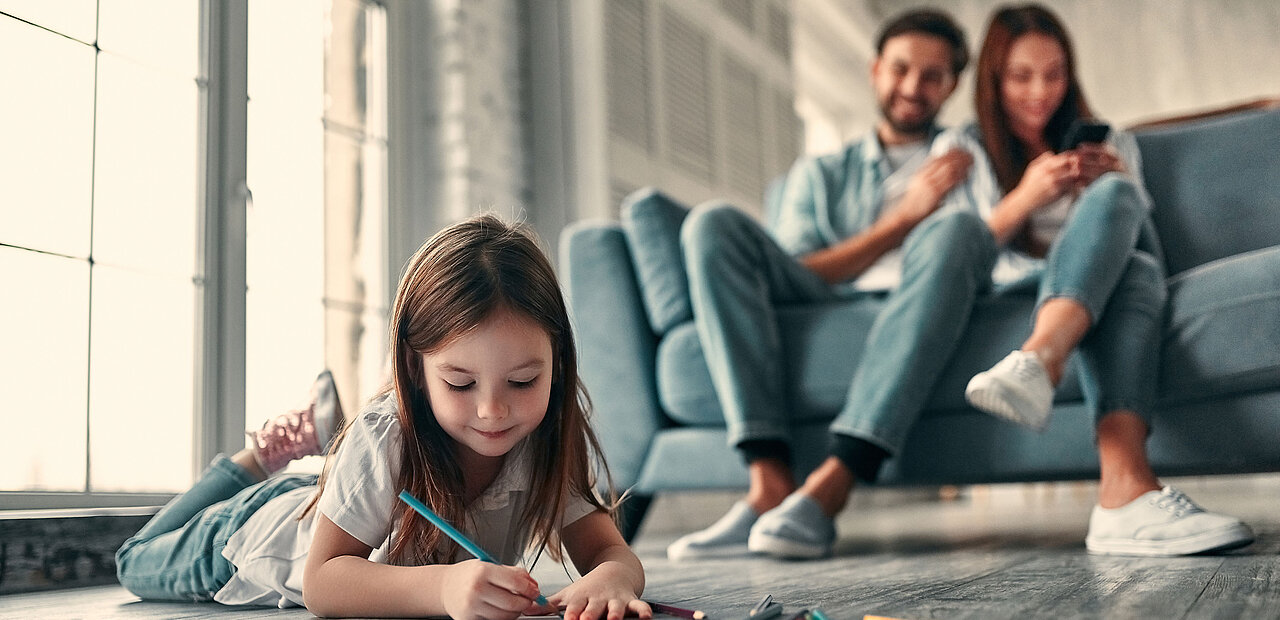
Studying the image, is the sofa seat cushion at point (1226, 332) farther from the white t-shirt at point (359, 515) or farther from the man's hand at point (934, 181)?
the white t-shirt at point (359, 515)

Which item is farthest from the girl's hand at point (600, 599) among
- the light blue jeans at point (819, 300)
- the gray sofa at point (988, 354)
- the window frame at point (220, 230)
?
the window frame at point (220, 230)

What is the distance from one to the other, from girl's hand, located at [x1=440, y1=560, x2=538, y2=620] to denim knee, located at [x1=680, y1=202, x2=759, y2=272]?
3.40 feet

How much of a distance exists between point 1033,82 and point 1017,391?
3.07 feet

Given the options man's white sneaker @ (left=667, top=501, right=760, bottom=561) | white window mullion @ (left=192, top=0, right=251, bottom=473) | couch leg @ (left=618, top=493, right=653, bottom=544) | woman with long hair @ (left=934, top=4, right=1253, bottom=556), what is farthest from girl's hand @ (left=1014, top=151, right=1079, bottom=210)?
white window mullion @ (left=192, top=0, right=251, bottom=473)

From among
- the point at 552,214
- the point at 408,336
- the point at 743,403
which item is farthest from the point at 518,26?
the point at 408,336

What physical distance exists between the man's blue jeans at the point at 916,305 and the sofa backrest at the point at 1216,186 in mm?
312

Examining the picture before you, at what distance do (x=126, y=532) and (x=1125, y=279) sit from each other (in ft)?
5.28

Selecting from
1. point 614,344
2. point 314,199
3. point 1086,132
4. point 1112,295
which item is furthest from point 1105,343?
point 314,199

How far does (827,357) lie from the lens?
1780 millimetres

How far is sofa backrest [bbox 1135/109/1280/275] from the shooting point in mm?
1966

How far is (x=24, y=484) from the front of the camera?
5.82 ft

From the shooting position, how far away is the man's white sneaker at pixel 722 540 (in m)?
1.68

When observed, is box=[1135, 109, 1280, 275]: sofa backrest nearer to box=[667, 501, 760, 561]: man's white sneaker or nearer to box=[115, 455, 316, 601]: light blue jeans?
box=[667, 501, 760, 561]: man's white sneaker

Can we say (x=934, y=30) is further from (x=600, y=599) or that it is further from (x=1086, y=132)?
(x=600, y=599)
